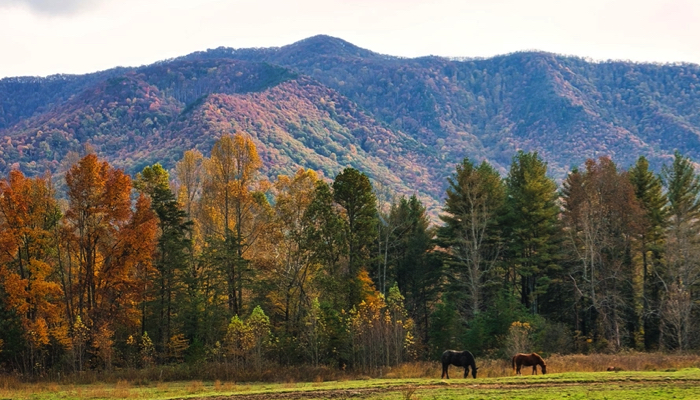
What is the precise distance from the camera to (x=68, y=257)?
45938mm

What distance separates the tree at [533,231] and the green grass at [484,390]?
22.6 metres

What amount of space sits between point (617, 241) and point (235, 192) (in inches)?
1253

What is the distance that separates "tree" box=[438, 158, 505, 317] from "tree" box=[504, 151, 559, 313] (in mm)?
1344

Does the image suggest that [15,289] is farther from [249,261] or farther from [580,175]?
[580,175]

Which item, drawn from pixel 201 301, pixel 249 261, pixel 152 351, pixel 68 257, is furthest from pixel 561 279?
pixel 68 257

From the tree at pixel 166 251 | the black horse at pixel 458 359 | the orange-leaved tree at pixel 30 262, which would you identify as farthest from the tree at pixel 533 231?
the orange-leaved tree at pixel 30 262

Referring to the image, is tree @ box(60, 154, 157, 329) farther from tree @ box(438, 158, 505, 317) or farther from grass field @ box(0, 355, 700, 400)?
tree @ box(438, 158, 505, 317)

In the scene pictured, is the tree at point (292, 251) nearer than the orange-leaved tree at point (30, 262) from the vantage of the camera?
No

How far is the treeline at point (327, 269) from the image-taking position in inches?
1618

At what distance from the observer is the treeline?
41.1 m

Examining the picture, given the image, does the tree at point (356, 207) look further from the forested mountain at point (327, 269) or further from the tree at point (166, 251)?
the tree at point (166, 251)

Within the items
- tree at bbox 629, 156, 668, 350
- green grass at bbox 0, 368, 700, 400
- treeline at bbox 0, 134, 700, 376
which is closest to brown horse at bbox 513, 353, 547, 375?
green grass at bbox 0, 368, 700, 400

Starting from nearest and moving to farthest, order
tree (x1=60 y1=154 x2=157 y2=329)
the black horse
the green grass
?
the green grass < the black horse < tree (x1=60 y1=154 x2=157 y2=329)

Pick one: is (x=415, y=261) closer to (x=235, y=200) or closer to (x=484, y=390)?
(x=235, y=200)
